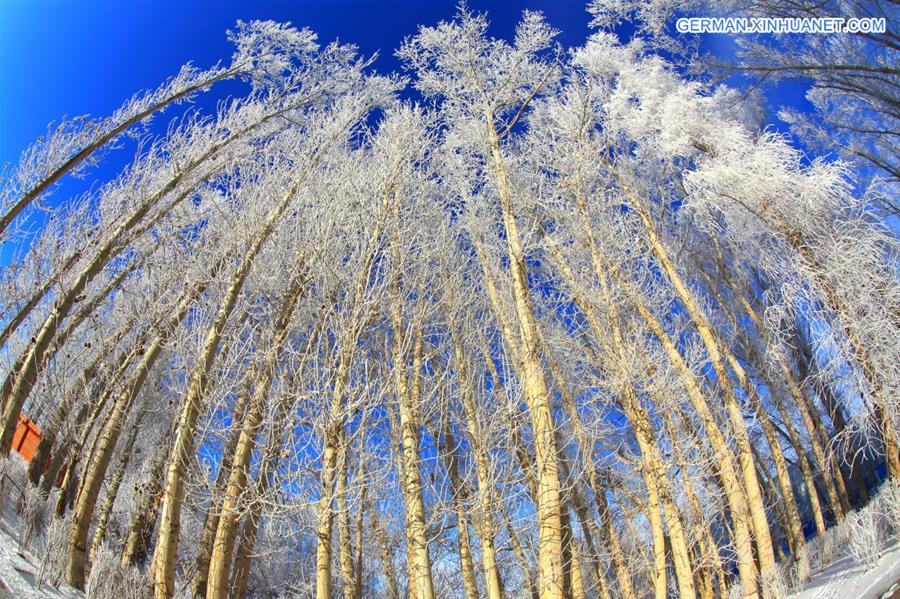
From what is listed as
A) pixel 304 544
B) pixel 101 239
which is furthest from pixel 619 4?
pixel 304 544

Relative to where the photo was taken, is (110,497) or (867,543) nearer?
(867,543)

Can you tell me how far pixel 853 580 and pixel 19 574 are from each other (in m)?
7.89

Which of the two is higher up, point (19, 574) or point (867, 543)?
point (19, 574)

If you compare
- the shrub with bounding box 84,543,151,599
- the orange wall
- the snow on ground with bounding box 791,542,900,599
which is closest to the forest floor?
the snow on ground with bounding box 791,542,900,599

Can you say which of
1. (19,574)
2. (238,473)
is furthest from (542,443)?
(19,574)

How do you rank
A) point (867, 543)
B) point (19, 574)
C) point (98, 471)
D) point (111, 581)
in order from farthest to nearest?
point (867, 543)
point (98, 471)
point (111, 581)
point (19, 574)

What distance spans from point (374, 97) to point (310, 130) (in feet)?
5.74

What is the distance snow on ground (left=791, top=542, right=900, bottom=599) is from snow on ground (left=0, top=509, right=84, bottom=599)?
664 cm

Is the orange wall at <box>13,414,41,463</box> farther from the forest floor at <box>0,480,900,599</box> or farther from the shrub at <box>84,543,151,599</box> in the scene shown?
the shrub at <box>84,543,151,599</box>

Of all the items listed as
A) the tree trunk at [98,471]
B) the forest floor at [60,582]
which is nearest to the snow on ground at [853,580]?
the forest floor at [60,582]

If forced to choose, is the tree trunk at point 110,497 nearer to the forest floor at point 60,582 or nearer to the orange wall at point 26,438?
the forest floor at point 60,582

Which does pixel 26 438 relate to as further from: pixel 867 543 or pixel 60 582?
pixel 867 543

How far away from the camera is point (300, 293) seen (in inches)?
234

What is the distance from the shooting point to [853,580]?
17.7ft
